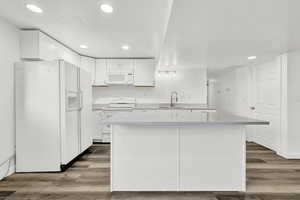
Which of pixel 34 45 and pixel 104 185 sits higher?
pixel 34 45

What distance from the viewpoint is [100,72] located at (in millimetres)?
5203

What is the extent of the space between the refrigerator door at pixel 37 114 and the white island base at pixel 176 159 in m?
1.31

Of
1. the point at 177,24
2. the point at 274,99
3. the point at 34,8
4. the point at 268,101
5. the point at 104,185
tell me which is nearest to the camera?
the point at 177,24

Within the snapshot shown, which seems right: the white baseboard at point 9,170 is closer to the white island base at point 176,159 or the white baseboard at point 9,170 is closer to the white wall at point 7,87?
the white wall at point 7,87

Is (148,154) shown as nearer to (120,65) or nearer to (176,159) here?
(176,159)

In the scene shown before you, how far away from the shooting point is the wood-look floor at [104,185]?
2.31 m

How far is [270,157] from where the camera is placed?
3.85 m

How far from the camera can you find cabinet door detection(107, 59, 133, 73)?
5.17 m

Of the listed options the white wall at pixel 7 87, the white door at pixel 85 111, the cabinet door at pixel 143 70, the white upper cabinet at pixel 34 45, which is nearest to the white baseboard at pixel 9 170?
the white wall at pixel 7 87

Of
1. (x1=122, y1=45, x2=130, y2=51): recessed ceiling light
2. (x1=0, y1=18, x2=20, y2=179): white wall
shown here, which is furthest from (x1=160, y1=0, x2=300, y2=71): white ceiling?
(x1=0, y1=18, x2=20, y2=179): white wall

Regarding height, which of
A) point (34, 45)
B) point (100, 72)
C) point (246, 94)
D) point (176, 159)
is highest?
point (34, 45)

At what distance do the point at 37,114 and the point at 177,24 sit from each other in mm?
2511

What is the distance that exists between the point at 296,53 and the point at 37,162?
5.14m

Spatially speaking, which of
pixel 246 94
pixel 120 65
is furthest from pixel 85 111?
pixel 246 94
